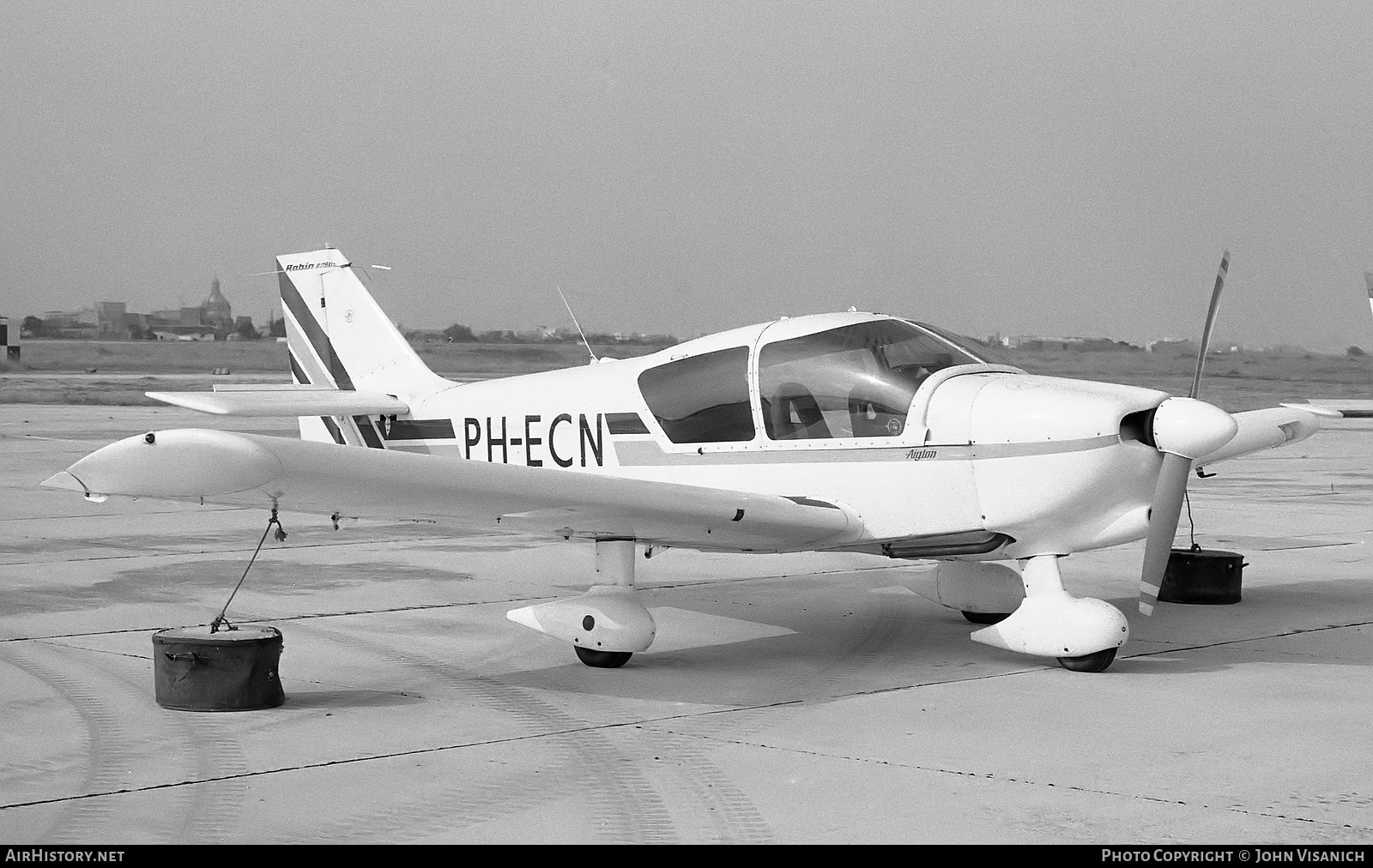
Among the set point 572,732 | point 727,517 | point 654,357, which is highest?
point 654,357

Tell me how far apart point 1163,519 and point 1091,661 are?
77 centimetres

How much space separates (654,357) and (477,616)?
6.54 ft

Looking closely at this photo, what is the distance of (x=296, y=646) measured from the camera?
8.00 metres

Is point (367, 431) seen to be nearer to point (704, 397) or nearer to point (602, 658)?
point (704, 397)

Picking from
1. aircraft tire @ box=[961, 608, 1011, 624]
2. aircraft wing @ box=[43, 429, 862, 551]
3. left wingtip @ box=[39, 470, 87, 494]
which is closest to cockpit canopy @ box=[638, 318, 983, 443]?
aircraft wing @ box=[43, 429, 862, 551]

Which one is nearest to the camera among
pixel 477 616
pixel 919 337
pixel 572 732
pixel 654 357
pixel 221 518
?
pixel 572 732

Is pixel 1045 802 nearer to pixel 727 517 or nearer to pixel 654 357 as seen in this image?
pixel 727 517

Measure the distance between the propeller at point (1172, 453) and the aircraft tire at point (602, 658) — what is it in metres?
2.56

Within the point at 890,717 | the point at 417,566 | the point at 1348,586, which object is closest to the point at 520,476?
the point at 890,717

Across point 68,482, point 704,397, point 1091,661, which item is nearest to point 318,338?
point 704,397

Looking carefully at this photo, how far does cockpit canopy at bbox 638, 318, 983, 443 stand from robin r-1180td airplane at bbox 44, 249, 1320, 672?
1 cm

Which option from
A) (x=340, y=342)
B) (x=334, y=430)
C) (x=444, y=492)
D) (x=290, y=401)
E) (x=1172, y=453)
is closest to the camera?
(x=444, y=492)

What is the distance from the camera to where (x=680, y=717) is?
645 centimetres

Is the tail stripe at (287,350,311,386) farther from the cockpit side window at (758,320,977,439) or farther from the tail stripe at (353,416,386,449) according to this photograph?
the cockpit side window at (758,320,977,439)
